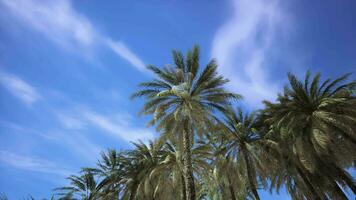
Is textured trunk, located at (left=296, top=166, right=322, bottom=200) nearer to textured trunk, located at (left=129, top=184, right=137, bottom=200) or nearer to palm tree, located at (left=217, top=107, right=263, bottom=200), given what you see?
palm tree, located at (left=217, top=107, right=263, bottom=200)

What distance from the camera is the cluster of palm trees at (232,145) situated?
72.4 ft

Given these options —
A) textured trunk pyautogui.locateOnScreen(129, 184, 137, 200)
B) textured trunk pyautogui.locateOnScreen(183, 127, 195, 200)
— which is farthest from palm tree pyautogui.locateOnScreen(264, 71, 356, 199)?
textured trunk pyautogui.locateOnScreen(129, 184, 137, 200)

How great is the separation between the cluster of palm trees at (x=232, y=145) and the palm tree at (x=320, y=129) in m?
0.07

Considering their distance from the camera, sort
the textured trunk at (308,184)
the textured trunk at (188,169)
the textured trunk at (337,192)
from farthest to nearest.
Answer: the textured trunk at (308,184), the textured trunk at (337,192), the textured trunk at (188,169)

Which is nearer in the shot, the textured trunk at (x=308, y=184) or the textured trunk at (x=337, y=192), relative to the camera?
the textured trunk at (x=337, y=192)

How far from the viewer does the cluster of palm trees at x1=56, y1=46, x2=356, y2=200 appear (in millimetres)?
22078

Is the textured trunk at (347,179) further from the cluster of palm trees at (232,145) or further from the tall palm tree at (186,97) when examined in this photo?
the tall palm tree at (186,97)

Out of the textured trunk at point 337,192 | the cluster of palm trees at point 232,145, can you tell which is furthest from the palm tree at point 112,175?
the textured trunk at point 337,192

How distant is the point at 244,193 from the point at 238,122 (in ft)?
25.7

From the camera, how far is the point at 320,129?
72.2ft

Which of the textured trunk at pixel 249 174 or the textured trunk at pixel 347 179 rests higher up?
the textured trunk at pixel 249 174

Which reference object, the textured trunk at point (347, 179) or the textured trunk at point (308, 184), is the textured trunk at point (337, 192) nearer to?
the textured trunk at point (347, 179)

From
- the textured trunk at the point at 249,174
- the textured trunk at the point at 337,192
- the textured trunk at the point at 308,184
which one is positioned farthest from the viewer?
the textured trunk at the point at 308,184

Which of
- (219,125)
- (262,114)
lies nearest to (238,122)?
(262,114)
